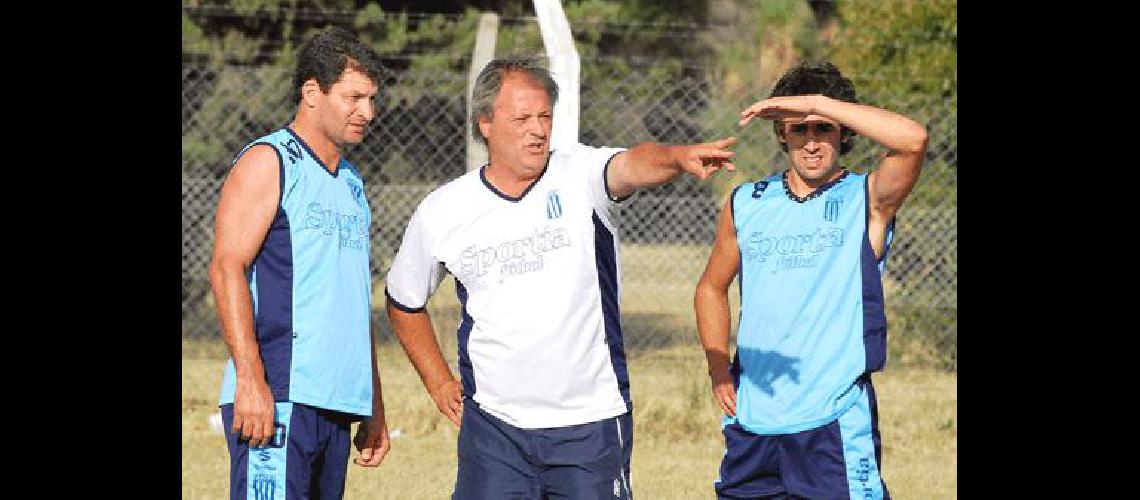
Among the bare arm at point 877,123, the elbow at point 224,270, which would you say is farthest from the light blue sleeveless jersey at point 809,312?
the elbow at point 224,270

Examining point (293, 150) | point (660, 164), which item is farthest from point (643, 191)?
point (660, 164)

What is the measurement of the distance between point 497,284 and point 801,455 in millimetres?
1164

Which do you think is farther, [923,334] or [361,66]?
[923,334]

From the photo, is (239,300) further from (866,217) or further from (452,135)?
(452,135)

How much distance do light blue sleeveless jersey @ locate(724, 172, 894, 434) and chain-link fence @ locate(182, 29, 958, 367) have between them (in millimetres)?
5292

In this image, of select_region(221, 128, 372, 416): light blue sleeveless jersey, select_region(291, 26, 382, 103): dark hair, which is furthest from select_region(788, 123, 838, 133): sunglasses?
select_region(221, 128, 372, 416): light blue sleeveless jersey

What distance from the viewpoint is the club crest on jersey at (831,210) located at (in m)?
5.00

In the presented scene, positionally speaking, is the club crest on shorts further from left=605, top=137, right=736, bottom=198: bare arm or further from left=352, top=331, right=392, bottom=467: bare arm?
left=605, top=137, right=736, bottom=198: bare arm

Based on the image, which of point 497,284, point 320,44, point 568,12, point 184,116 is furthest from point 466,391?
point 568,12

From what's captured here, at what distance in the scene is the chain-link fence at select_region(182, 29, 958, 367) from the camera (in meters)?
11.1

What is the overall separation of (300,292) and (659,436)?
4.97 metres

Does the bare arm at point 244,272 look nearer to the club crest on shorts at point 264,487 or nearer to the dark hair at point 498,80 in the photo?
the club crest on shorts at point 264,487

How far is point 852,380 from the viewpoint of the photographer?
192 inches

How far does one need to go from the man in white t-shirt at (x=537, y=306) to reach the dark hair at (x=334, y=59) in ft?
1.19
